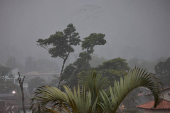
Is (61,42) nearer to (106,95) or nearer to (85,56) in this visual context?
(85,56)

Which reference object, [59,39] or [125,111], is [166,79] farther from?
[59,39]

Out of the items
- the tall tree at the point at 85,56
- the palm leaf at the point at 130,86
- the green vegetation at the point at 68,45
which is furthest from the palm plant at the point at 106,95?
the green vegetation at the point at 68,45

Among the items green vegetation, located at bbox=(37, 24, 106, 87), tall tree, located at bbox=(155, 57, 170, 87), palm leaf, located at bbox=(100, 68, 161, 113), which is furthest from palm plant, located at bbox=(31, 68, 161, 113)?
tall tree, located at bbox=(155, 57, 170, 87)

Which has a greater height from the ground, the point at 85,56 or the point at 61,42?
the point at 61,42

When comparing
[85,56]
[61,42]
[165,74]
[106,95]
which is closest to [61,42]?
[61,42]

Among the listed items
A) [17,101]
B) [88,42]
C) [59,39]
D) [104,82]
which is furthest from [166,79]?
[104,82]

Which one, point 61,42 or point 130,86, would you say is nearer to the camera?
point 130,86

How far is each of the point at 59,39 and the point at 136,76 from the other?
33.5 meters

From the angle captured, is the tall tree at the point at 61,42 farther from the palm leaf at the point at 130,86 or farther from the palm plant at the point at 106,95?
the palm leaf at the point at 130,86

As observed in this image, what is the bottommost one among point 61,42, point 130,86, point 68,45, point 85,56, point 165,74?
point 165,74

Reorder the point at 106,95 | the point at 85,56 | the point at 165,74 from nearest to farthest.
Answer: the point at 106,95
the point at 85,56
the point at 165,74

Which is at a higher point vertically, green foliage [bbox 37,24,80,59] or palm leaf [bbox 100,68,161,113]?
green foliage [bbox 37,24,80,59]

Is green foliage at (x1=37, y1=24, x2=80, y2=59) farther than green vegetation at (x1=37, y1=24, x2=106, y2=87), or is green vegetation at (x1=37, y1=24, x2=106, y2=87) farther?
green foliage at (x1=37, y1=24, x2=80, y2=59)

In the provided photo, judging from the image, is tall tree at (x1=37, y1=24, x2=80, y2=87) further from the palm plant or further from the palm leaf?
the palm leaf
